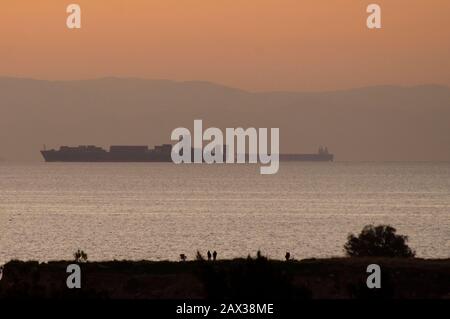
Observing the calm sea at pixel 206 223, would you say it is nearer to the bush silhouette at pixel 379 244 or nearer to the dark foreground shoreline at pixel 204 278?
the bush silhouette at pixel 379 244

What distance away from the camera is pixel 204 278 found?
86.1 ft

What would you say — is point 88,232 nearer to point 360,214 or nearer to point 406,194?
point 360,214

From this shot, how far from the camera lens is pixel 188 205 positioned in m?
156

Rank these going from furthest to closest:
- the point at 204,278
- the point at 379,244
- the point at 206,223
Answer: the point at 206,223
the point at 379,244
the point at 204,278

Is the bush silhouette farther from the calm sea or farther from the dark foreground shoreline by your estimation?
the calm sea

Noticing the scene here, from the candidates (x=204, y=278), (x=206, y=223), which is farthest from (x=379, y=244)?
(x=206, y=223)

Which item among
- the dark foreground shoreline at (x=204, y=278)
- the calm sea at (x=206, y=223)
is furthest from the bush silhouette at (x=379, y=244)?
the calm sea at (x=206, y=223)

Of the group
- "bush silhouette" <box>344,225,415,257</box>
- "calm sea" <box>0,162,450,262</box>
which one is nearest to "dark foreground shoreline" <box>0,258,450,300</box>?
"bush silhouette" <box>344,225,415,257</box>

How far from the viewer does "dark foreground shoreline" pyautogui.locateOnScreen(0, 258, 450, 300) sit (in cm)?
2688

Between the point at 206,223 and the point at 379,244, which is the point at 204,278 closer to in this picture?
the point at 379,244

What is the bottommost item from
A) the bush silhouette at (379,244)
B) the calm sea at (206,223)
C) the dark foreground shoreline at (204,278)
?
the dark foreground shoreline at (204,278)

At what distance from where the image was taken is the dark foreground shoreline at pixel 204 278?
88.2 feet

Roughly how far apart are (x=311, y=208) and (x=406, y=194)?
48.8 meters
